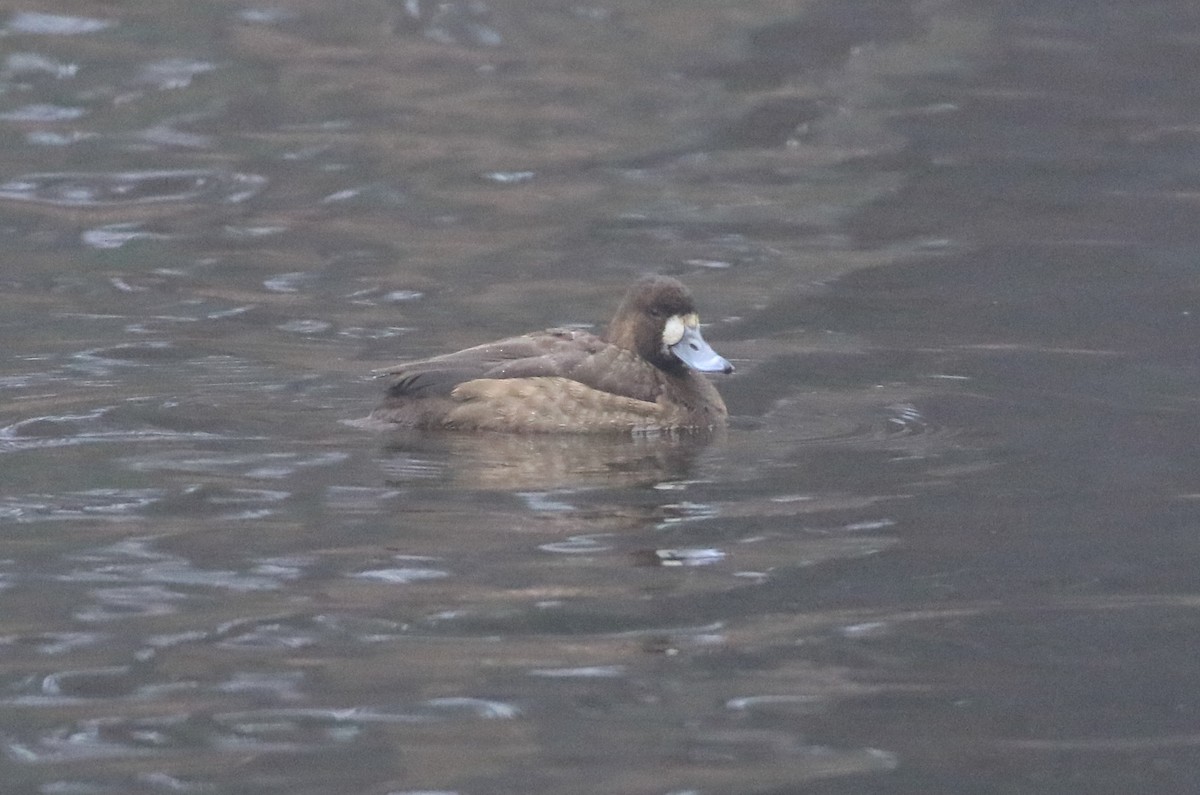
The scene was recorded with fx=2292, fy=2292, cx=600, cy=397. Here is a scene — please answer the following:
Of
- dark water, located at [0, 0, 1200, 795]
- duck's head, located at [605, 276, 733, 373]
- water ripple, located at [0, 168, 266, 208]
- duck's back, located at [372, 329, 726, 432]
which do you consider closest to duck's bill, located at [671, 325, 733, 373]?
duck's head, located at [605, 276, 733, 373]

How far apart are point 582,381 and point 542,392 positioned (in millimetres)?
182

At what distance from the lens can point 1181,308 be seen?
11.1m

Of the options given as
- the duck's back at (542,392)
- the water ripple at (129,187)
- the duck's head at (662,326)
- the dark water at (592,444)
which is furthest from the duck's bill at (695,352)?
the water ripple at (129,187)

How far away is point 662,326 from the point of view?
348 inches

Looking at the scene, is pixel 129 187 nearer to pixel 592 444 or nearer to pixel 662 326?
pixel 662 326

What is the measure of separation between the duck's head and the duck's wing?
0.49 feet

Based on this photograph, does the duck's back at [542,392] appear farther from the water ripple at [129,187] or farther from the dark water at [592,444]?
the water ripple at [129,187]

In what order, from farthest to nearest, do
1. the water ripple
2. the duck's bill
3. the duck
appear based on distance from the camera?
the water ripple
the duck's bill
the duck

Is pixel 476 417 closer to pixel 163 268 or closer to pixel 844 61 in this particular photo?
pixel 163 268

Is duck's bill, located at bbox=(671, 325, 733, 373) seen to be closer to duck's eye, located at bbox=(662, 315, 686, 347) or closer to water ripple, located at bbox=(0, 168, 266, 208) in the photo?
duck's eye, located at bbox=(662, 315, 686, 347)

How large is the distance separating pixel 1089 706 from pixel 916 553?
1309 mm

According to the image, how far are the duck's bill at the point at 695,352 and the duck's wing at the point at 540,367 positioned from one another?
0.14m

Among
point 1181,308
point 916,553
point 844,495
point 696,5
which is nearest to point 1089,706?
point 916,553

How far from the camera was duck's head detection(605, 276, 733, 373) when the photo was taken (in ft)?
28.9
